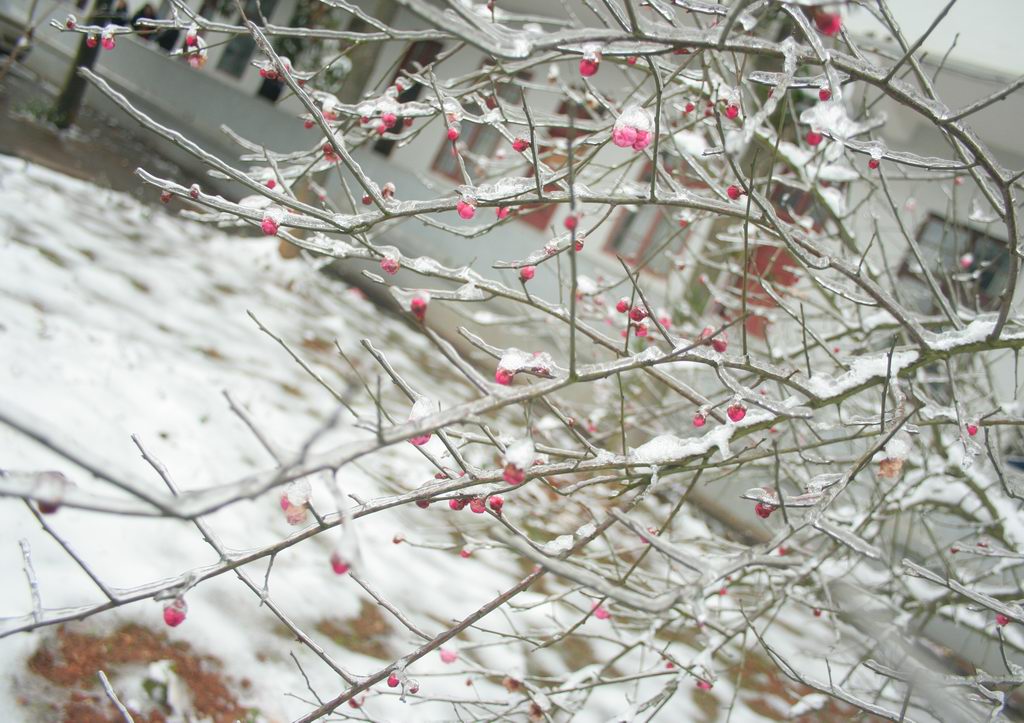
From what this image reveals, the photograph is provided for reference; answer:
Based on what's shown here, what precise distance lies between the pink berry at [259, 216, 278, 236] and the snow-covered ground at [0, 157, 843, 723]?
0.50 meters

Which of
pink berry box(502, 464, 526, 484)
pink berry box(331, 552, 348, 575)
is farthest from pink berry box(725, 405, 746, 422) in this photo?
pink berry box(331, 552, 348, 575)

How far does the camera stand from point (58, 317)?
496 cm

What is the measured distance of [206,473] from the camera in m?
4.18

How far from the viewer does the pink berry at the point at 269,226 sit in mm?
1549

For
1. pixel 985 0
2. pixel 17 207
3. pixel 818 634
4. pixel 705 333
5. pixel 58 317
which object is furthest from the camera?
pixel 985 0

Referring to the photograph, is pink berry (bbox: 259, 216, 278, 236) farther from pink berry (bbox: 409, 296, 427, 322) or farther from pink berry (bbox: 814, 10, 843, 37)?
pink berry (bbox: 814, 10, 843, 37)

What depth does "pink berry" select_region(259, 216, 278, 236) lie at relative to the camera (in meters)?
1.55

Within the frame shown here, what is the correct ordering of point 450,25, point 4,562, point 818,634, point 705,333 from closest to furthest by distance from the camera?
point 450,25 < point 705,333 < point 4,562 < point 818,634

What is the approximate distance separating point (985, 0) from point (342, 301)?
8065 millimetres

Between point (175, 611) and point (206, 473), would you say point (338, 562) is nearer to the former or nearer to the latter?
point (175, 611)

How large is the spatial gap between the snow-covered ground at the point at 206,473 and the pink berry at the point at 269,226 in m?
0.50

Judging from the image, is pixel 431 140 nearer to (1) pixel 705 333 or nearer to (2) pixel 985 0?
(2) pixel 985 0

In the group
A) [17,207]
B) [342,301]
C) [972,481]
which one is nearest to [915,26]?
[972,481]

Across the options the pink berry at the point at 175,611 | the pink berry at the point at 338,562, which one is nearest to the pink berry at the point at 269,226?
the pink berry at the point at 175,611
